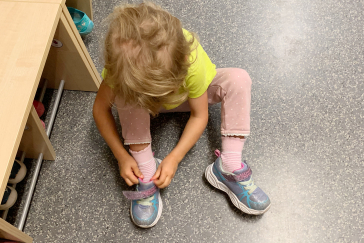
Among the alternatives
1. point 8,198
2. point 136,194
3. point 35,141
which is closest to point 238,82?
point 136,194

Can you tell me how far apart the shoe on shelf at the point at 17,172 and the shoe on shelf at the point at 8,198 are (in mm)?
23

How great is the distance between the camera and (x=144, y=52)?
0.49m

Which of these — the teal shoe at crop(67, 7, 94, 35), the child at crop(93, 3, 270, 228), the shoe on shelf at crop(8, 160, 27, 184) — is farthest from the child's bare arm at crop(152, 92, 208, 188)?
the teal shoe at crop(67, 7, 94, 35)

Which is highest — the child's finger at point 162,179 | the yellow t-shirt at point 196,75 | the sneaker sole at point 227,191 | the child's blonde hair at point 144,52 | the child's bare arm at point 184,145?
the child's blonde hair at point 144,52

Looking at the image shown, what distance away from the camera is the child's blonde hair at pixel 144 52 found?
50 cm

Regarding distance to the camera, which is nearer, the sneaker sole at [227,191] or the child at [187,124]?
the child at [187,124]

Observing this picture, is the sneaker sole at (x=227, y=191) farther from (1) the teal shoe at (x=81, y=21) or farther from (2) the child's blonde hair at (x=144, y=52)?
(1) the teal shoe at (x=81, y=21)

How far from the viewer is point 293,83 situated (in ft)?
3.22

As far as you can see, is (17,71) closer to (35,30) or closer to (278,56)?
(35,30)

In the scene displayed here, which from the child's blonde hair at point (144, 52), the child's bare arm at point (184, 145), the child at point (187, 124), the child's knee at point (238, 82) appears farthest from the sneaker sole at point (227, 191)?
the child's blonde hair at point (144, 52)

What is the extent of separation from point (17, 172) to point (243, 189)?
602 mm

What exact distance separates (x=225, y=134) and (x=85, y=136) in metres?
0.43

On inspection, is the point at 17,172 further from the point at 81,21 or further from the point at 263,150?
the point at 263,150

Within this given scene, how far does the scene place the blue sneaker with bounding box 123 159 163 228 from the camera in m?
0.76
